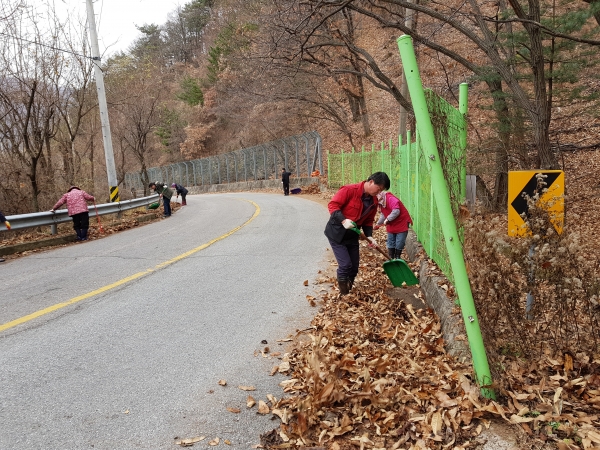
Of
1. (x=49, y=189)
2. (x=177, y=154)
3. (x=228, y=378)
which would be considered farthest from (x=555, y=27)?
(x=177, y=154)

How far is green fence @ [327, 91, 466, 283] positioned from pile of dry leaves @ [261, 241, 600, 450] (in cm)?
117

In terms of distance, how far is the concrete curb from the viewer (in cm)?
380

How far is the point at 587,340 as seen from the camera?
Answer: 3.60 meters

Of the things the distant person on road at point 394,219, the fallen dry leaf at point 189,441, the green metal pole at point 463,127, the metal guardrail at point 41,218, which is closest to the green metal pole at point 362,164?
the metal guardrail at point 41,218

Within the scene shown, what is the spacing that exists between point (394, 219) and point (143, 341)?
4.45m

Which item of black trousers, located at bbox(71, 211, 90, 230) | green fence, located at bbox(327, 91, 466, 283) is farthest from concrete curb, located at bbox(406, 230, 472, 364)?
black trousers, located at bbox(71, 211, 90, 230)

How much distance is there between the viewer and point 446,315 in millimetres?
4484

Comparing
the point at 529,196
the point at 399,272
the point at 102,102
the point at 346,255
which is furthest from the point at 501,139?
the point at 102,102

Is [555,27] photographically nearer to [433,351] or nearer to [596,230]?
[596,230]

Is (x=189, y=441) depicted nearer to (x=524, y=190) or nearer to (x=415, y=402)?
(x=415, y=402)

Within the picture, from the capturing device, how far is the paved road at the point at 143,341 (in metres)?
3.27

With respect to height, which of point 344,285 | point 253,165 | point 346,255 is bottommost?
point 344,285

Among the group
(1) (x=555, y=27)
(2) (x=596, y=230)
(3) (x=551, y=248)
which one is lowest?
(2) (x=596, y=230)

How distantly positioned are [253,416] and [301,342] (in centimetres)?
148
